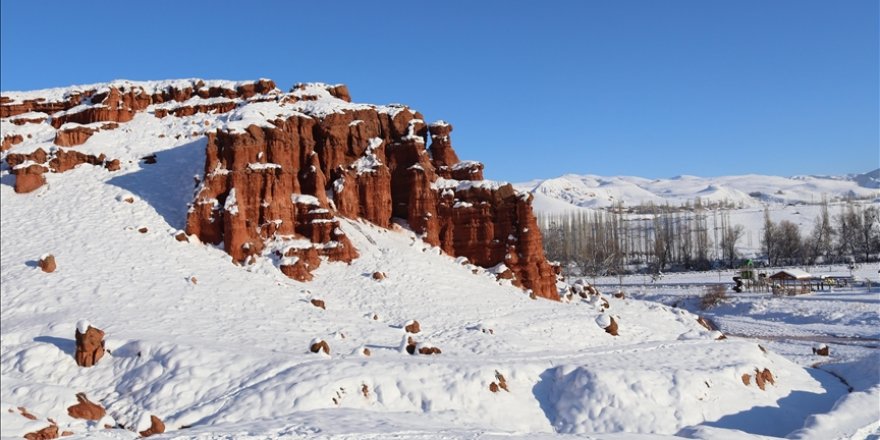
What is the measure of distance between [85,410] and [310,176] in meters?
20.4

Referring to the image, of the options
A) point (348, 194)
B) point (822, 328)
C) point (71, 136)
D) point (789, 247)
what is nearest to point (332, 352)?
point (348, 194)

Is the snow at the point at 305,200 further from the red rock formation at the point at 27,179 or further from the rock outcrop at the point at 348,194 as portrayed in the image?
the red rock formation at the point at 27,179

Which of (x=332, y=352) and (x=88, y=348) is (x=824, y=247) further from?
(x=88, y=348)

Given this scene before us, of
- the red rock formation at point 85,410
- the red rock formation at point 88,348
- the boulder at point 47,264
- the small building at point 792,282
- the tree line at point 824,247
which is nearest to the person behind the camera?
the red rock formation at point 85,410

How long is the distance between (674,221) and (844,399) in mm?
156495

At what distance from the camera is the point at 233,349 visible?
19859 millimetres

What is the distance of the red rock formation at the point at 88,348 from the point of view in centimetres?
1903

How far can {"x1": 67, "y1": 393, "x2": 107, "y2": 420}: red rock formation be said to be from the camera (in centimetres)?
1579

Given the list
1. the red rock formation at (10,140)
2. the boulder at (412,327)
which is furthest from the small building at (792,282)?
the red rock formation at (10,140)

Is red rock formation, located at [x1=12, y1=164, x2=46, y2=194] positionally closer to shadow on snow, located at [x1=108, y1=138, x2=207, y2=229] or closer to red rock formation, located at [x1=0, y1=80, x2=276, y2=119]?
shadow on snow, located at [x1=108, y1=138, x2=207, y2=229]

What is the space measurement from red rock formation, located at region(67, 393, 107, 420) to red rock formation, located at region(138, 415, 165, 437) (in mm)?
1760

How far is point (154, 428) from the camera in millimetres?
15320

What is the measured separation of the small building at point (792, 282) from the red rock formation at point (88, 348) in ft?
198

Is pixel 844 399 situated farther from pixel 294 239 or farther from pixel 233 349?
pixel 294 239
